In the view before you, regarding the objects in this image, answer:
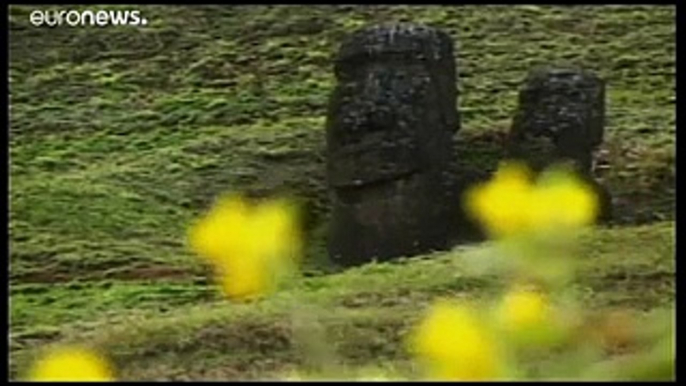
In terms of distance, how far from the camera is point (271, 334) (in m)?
5.80

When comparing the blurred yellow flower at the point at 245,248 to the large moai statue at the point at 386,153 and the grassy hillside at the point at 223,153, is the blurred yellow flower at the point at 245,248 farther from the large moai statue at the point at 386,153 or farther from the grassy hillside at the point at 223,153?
the large moai statue at the point at 386,153

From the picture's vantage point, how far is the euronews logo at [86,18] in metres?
13.2

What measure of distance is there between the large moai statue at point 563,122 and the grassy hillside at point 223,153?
19.2 inches

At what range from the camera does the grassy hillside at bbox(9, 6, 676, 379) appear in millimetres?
6609

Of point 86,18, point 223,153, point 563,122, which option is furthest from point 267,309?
point 86,18

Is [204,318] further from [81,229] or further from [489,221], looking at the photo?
[489,221]

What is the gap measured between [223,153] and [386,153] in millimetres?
2967

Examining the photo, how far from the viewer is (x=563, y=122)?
9.94m

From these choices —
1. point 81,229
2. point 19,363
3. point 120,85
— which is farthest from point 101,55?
point 19,363

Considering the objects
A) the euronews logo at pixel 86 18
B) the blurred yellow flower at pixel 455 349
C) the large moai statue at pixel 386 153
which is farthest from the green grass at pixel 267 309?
the euronews logo at pixel 86 18

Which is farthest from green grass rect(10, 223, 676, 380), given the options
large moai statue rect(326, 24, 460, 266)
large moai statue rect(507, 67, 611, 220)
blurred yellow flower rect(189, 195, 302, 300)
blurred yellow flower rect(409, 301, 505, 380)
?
blurred yellow flower rect(409, 301, 505, 380)

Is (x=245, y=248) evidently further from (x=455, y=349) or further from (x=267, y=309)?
(x=267, y=309)

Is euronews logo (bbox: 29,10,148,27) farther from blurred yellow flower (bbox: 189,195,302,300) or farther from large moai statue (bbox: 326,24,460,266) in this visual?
blurred yellow flower (bbox: 189,195,302,300)

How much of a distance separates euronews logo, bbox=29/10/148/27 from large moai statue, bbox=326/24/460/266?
3580 millimetres
